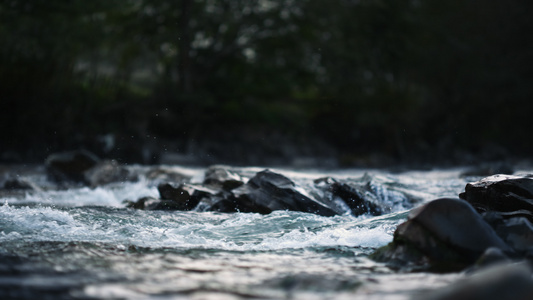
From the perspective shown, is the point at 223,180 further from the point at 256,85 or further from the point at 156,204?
the point at 256,85

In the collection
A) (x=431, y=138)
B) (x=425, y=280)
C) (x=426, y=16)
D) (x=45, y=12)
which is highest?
(x=426, y=16)

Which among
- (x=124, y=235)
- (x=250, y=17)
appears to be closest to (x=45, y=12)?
(x=250, y=17)

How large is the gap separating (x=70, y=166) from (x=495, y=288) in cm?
759

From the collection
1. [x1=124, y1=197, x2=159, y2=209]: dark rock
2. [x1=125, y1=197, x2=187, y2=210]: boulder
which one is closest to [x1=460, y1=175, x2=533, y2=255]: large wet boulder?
[x1=125, y1=197, x2=187, y2=210]: boulder

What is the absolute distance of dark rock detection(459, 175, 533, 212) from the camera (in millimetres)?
3977

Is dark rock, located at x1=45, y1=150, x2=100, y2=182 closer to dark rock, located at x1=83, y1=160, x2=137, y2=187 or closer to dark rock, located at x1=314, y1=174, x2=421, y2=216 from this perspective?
dark rock, located at x1=83, y1=160, x2=137, y2=187

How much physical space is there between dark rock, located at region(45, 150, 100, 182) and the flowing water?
341 cm

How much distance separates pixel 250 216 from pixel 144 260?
1.88m

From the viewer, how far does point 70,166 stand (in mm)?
8273

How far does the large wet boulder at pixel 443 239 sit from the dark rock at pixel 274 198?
6.24 feet

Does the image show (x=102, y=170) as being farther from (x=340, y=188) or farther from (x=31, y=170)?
(x=340, y=188)

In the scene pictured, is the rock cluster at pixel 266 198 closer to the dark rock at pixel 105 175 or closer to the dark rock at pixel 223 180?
the dark rock at pixel 223 180

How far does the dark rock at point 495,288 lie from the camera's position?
1.66 metres

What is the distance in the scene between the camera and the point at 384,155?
17.5 m
